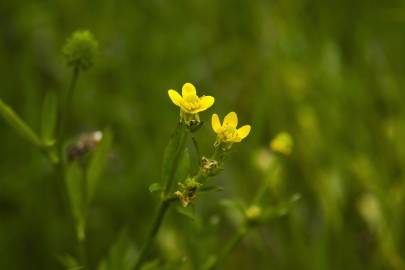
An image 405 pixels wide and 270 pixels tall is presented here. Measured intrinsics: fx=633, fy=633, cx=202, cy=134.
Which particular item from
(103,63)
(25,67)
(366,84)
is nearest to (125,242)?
(25,67)

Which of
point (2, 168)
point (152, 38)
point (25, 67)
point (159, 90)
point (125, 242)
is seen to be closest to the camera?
point (125, 242)

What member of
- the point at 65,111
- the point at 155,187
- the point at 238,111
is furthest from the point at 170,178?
the point at 238,111

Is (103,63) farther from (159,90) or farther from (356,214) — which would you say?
(356,214)

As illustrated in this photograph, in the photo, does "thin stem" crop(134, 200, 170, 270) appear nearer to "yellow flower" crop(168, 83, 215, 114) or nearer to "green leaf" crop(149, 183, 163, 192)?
"green leaf" crop(149, 183, 163, 192)

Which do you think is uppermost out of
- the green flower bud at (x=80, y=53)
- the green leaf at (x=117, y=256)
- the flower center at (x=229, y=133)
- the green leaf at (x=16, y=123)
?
the green flower bud at (x=80, y=53)

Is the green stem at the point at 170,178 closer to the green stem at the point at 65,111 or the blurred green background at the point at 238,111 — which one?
the green stem at the point at 65,111

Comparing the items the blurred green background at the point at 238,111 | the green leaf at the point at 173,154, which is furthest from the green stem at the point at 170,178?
the blurred green background at the point at 238,111

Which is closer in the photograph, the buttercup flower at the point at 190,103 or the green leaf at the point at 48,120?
the buttercup flower at the point at 190,103
